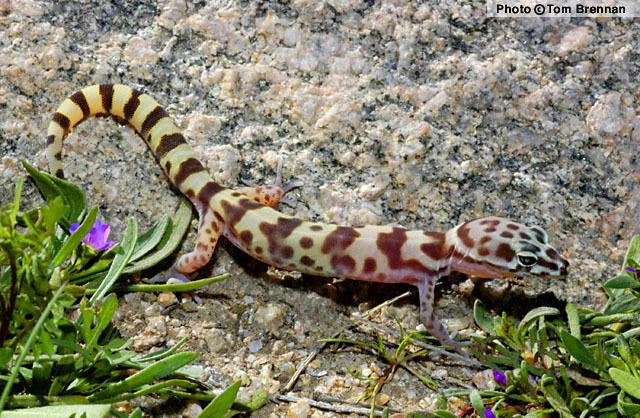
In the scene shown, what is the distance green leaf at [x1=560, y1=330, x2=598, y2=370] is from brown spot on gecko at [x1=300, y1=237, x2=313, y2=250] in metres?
1.34

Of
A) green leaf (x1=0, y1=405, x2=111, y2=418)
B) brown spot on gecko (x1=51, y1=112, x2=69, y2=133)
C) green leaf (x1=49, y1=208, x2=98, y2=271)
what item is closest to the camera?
green leaf (x1=0, y1=405, x2=111, y2=418)

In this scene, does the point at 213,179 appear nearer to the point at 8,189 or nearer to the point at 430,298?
the point at 8,189

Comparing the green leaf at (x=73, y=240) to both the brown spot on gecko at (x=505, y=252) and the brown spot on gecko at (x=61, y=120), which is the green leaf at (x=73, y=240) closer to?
the brown spot on gecko at (x=61, y=120)

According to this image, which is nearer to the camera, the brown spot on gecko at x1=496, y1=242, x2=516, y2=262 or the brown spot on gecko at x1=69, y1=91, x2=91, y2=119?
the brown spot on gecko at x1=496, y1=242, x2=516, y2=262

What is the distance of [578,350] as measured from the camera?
330 cm

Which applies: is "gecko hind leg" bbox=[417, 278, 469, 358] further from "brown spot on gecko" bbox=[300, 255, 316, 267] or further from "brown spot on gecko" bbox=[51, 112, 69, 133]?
"brown spot on gecko" bbox=[51, 112, 69, 133]

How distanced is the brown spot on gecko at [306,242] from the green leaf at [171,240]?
659 mm

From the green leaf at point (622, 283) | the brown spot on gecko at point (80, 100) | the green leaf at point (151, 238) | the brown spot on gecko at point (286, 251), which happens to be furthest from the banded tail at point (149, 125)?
the green leaf at point (622, 283)

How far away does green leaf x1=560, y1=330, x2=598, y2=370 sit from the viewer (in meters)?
3.30

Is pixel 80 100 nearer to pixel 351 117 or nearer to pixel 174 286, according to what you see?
pixel 174 286

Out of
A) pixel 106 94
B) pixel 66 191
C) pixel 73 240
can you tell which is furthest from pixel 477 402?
pixel 106 94

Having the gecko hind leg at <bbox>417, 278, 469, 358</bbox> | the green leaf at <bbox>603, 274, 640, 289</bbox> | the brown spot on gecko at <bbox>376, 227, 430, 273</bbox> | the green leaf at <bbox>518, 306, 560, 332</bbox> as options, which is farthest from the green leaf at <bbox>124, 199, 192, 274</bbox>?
the green leaf at <bbox>603, 274, 640, 289</bbox>

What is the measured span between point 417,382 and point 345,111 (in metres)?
1.59

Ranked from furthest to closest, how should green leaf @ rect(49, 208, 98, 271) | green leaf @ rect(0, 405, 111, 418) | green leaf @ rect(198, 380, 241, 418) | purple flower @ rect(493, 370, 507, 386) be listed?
purple flower @ rect(493, 370, 507, 386)
green leaf @ rect(49, 208, 98, 271)
green leaf @ rect(198, 380, 241, 418)
green leaf @ rect(0, 405, 111, 418)
